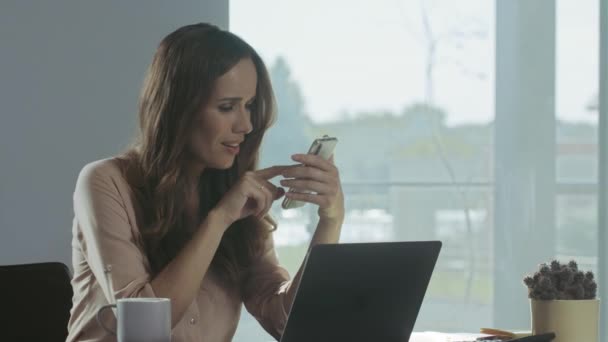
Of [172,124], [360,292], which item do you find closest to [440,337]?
[360,292]

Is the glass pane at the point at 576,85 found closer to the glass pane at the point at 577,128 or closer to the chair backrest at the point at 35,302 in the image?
the glass pane at the point at 577,128

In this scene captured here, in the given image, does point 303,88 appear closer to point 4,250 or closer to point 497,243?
point 497,243

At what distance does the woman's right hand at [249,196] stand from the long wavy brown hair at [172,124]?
155 millimetres

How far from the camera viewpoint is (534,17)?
358 centimetres

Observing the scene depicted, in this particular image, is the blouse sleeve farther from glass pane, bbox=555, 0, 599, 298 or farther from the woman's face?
glass pane, bbox=555, 0, 599, 298

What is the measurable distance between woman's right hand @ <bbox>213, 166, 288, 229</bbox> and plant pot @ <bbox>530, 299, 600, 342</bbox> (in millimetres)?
602

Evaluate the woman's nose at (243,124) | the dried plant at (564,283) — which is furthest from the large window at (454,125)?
the dried plant at (564,283)

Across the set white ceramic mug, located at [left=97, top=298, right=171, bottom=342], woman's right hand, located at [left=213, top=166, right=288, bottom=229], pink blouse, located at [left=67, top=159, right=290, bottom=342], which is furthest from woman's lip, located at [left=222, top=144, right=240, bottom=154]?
white ceramic mug, located at [left=97, top=298, right=171, bottom=342]

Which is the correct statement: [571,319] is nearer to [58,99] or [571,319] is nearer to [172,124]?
[172,124]

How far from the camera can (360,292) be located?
1535mm

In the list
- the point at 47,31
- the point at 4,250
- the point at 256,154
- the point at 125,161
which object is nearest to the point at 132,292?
the point at 125,161

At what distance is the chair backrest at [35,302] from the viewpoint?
187cm

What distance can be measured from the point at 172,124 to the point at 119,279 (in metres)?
0.38

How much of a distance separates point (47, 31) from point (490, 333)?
77.6 inches
